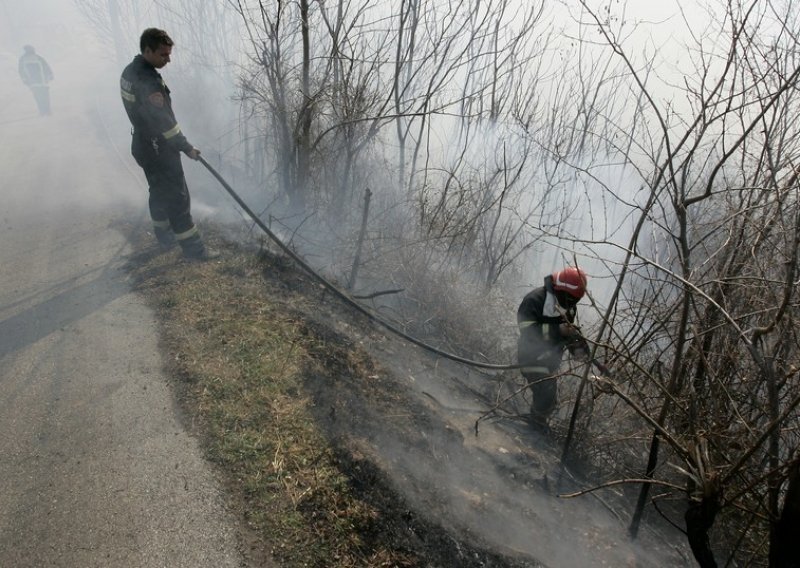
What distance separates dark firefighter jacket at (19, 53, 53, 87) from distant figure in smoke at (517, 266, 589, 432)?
569 inches

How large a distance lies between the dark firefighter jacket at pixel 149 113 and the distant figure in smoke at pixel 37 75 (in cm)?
1071


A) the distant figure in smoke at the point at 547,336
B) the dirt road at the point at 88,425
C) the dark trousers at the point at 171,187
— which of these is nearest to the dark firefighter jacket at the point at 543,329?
the distant figure in smoke at the point at 547,336

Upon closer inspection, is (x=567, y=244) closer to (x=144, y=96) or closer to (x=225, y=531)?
(x=144, y=96)

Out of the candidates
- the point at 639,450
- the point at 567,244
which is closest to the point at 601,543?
the point at 639,450

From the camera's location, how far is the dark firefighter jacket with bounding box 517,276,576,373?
4.30 meters

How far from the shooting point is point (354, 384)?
3.98 m

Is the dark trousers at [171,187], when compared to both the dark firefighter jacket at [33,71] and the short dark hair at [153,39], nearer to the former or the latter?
the short dark hair at [153,39]

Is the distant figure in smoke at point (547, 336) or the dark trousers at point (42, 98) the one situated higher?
the dark trousers at point (42, 98)

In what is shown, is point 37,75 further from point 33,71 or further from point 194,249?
point 194,249

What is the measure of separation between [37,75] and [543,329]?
14.8m

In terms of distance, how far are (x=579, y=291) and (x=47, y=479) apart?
390 centimetres

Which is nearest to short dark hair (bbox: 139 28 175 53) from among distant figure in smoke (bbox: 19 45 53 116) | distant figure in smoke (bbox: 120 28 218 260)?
distant figure in smoke (bbox: 120 28 218 260)

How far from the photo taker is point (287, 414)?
330cm

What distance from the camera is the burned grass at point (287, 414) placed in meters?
2.61
